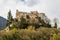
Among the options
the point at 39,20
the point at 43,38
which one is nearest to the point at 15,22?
the point at 39,20

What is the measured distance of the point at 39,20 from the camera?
382 ft

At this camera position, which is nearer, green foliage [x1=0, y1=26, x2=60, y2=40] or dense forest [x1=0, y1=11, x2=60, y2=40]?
green foliage [x1=0, y1=26, x2=60, y2=40]

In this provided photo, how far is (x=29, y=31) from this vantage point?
96.0 meters

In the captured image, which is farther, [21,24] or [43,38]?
[21,24]

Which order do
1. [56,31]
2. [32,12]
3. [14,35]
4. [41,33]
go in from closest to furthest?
[14,35], [41,33], [56,31], [32,12]

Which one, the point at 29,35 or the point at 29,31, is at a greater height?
the point at 29,31

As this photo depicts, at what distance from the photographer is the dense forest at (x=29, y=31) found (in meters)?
85.2

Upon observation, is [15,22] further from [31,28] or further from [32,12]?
[32,12]

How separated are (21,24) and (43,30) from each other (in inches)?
461

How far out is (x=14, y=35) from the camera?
85.7 meters

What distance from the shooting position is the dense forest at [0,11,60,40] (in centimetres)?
8519

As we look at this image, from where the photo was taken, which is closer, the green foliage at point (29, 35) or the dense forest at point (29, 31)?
the green foliage at point (29, 35)

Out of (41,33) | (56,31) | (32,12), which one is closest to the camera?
(41,33)

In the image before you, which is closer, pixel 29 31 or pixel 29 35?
pixel 29 35
